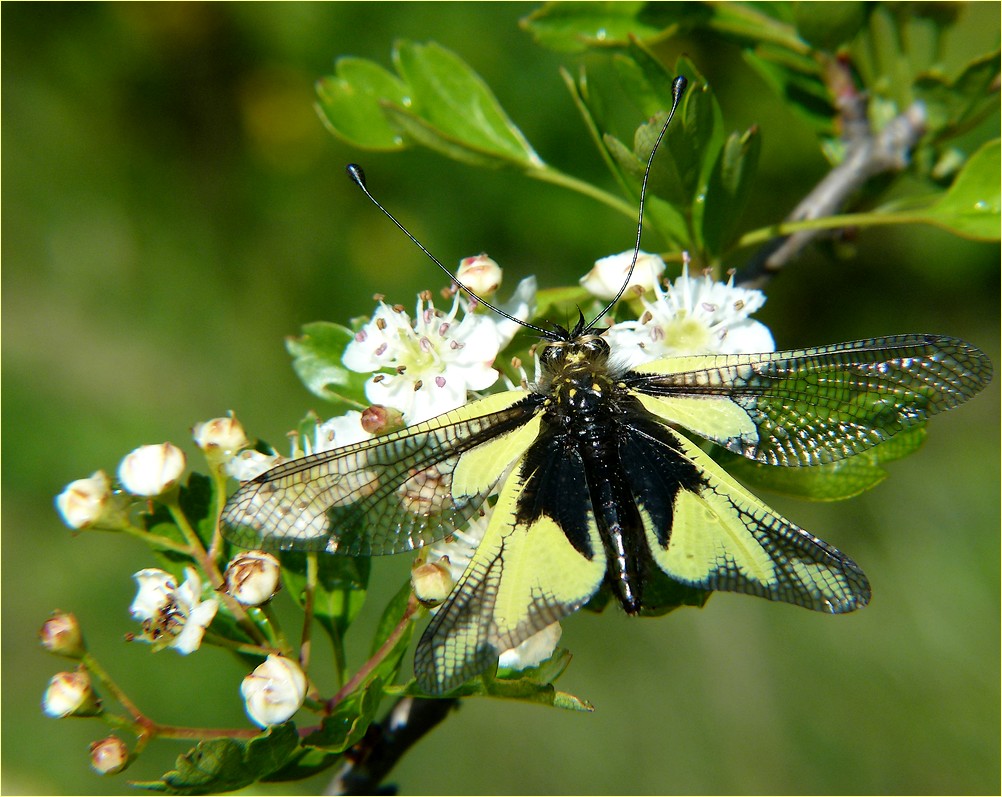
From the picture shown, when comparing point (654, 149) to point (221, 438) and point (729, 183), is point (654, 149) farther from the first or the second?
point (221, 438)

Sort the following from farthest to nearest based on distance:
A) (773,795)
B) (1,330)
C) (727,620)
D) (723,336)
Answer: (1,330) < (727,620) < (773,795) < (723,336)

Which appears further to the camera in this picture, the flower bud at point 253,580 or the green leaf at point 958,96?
the green leaf at point 958,96

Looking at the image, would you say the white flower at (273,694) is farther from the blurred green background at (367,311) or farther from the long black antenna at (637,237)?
the blurred green background at (367,311)

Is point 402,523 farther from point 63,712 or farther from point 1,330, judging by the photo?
point 1,330

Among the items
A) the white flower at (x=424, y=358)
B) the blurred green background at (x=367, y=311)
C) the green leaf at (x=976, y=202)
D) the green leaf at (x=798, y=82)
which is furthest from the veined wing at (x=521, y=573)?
the blurred green background at (x=367, y=311)

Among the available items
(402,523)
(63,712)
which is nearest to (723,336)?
(402,523)

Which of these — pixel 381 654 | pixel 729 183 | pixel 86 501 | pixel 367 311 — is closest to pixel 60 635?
pixel 86 501

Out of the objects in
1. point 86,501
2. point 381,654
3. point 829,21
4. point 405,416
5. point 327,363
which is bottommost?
point 381,654
